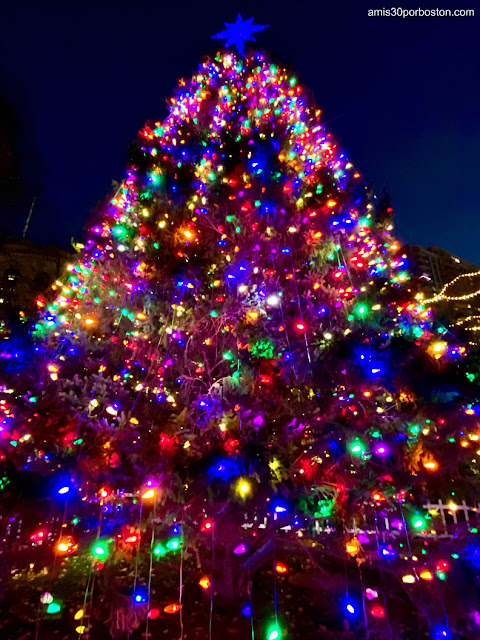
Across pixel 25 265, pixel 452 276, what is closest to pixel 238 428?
pixel 25 265

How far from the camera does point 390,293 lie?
14.0 ft

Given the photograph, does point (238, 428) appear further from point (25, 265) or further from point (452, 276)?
point (452, 276)

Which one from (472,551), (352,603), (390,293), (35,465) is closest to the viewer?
(35,465)

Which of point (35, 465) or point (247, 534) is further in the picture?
point (247, 534)

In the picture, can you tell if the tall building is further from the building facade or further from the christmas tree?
the building facade

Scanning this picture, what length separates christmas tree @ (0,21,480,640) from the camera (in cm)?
295

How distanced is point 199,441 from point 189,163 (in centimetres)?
395

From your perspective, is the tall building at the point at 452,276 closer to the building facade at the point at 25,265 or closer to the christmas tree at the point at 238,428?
the christmas tree at the point at 238,428

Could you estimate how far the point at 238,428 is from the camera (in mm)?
3129

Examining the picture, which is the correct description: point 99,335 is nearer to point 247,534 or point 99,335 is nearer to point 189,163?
point 189,163

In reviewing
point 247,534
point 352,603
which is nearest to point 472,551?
point 352,603

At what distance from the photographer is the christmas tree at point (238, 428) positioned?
2.95 meters


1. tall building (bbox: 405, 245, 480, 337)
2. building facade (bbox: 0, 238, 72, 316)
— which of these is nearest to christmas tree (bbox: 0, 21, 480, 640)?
tall building (bbox: 405, 245, 480, 337)

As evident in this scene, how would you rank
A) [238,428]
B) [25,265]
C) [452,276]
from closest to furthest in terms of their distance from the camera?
[238,428] < [25,265] < [452,276]
